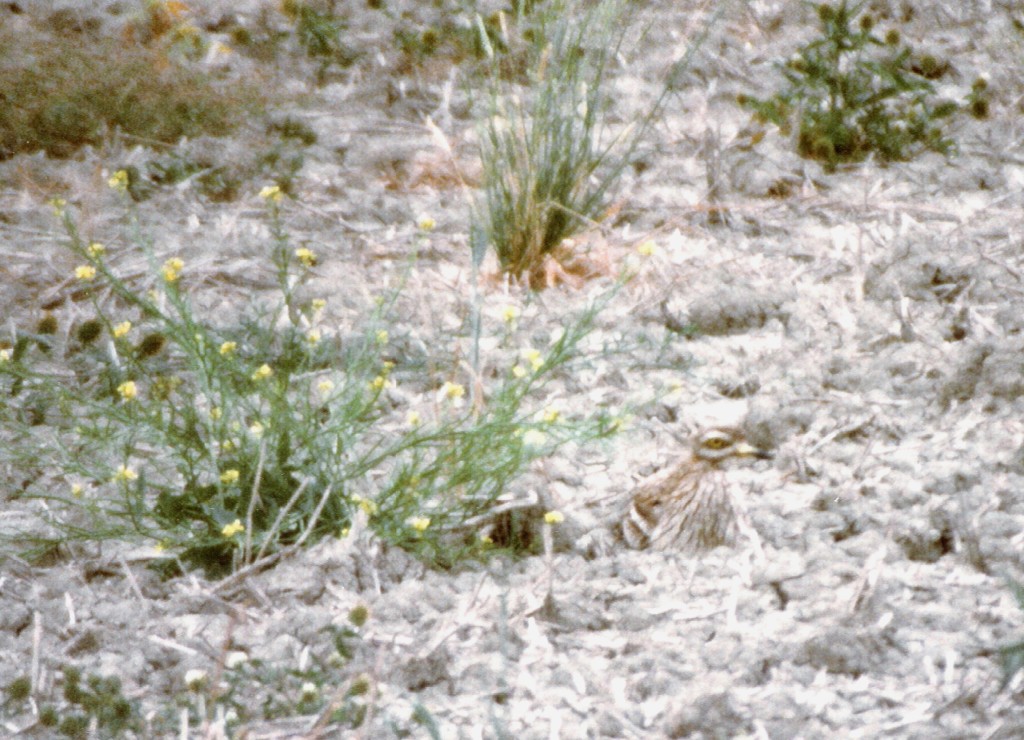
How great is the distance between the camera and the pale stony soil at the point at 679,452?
8.19ft

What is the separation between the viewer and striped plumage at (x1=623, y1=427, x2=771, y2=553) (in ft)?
9.64

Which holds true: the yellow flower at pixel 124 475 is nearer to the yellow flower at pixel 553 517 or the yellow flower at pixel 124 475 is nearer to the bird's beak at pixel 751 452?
the yellow flower at pixel 553 517

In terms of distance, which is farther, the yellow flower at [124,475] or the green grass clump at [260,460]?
the green grass clump at [260,460]

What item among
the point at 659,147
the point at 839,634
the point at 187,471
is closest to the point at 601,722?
the point at 839,634

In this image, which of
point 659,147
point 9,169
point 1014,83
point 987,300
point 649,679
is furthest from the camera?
point 1014,83

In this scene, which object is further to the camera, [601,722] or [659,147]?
[659,147]

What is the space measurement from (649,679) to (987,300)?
5.82ft

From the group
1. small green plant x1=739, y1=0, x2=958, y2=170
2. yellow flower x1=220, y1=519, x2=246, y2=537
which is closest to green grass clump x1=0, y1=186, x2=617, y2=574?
yellow flower x1=220, y1=519, x2=246, y2=537

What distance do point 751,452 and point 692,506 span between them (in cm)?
26

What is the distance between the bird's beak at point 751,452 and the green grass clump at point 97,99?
250cm

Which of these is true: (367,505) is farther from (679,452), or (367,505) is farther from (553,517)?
(679,452)

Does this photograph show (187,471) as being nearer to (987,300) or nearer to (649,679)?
(649,679)

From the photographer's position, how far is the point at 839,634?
8.28 feet

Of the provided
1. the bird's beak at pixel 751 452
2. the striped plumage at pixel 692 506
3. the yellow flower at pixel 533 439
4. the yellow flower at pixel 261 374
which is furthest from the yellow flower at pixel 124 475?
the bird's beak at pixel 751 452
